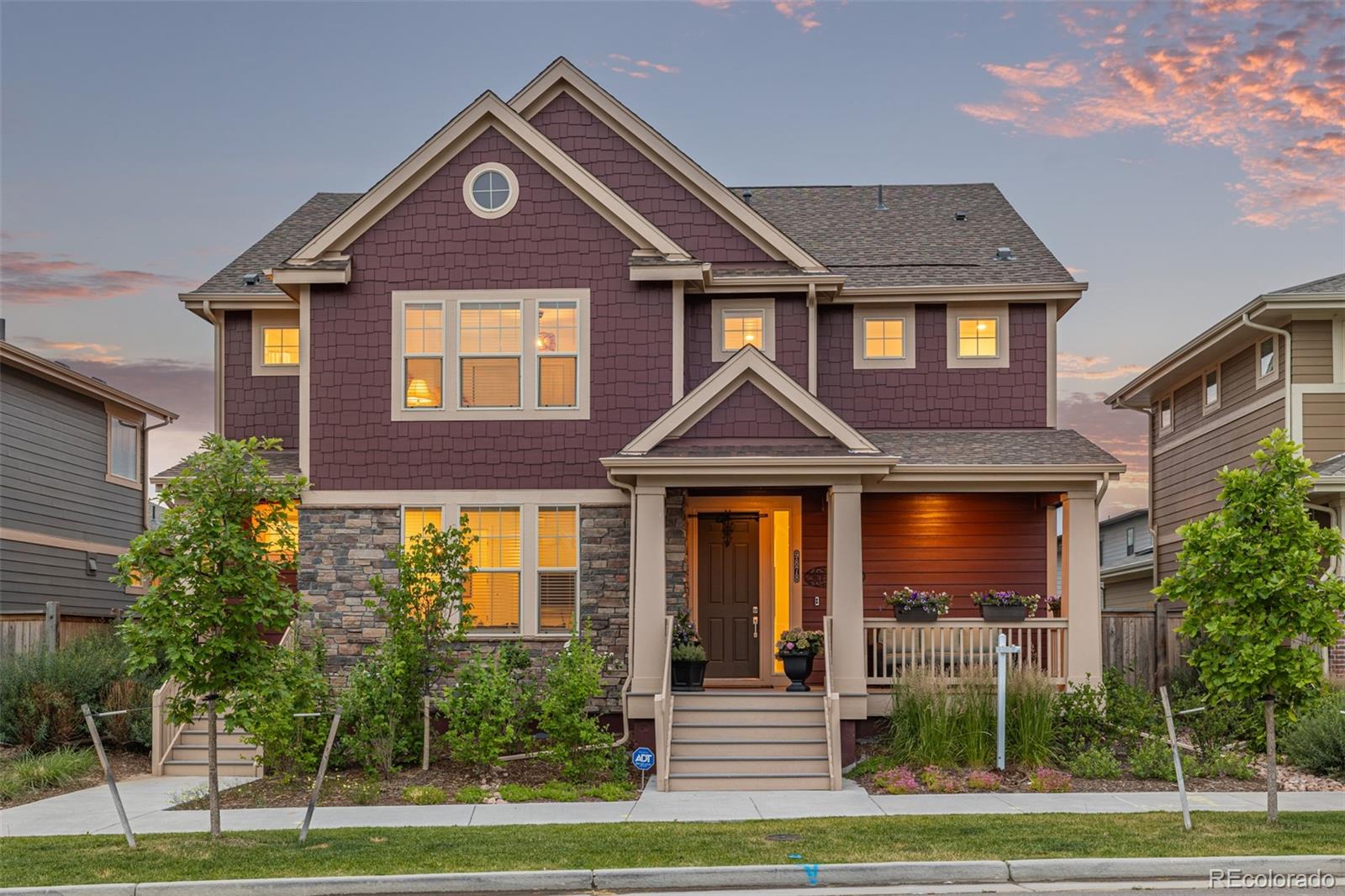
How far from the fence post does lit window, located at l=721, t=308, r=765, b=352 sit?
34.4 ft

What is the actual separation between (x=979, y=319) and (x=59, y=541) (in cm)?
1694

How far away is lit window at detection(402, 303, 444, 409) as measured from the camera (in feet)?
55.6

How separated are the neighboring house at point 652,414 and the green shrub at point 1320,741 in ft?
8.02

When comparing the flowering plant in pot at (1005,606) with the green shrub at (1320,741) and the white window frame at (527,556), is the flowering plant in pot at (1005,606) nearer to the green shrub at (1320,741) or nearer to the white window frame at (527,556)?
the green shrub at (1320,741)

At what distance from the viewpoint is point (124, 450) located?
26812mm

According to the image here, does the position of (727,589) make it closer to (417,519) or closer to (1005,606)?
(1005,606)

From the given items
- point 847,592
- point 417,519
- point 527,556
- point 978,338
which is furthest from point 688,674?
point 978,338

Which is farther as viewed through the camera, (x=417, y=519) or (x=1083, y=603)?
(x=417, y=519)

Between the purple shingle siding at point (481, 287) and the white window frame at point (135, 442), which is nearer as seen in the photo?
the purple shingle siding at point (481, 287)

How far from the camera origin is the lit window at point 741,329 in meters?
17.8

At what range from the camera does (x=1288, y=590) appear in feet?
35.1

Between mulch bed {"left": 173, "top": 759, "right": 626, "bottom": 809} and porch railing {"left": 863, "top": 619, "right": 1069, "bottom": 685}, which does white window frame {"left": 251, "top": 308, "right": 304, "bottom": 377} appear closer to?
mulch bed {"left": 173, "top": 759, "right": 626, "bottom": 809}

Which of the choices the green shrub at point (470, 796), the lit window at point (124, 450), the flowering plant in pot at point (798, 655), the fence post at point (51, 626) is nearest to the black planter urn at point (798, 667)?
the flowering plant in pot at point (798, 655)

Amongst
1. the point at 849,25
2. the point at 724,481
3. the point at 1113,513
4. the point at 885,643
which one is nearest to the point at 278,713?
the point at 724,481
